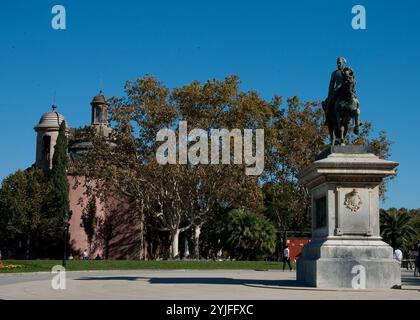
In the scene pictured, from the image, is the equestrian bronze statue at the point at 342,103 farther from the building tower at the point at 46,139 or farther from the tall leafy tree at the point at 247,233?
the building tower at the point at 46,139

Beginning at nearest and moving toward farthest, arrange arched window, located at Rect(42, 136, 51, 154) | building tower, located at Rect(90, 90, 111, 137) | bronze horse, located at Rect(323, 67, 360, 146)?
bronze horse, located at Rect(323, 67, 360, 146)
arched window, located at Rect(42, 136, 51, 154)
building tower, located at Rect(90, 90, 111, 137)

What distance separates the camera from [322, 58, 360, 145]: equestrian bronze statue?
70.7ft

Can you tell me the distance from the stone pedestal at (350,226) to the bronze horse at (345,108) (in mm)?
1078

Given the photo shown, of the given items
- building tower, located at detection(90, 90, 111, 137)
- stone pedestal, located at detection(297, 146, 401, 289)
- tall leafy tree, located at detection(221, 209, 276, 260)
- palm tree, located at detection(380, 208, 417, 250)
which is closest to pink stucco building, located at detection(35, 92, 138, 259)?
building tower, located at detection(90, 90, 111, 137)

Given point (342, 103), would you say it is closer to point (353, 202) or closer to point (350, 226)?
point (353, 202)

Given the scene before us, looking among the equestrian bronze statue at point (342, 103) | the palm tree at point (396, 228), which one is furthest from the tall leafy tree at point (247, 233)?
the equestrian bronze statue at point (342, 103)

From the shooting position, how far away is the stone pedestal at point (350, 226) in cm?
1956

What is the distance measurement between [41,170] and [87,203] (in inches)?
250

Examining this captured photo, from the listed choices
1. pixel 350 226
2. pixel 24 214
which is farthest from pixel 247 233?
pixel 350 226

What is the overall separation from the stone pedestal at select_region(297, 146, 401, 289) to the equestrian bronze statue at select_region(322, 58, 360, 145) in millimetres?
1142

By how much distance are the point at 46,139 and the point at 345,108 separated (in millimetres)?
63145

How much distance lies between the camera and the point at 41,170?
7119cm

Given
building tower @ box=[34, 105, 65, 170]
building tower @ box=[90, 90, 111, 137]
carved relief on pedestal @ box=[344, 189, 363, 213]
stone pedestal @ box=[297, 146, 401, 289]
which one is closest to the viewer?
stone pedestal @ box=[297, 146, 401, 289]

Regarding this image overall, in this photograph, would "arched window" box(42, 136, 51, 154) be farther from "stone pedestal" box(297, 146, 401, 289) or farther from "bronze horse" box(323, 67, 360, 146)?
"stone pedestal" box(297, 146, 401, 289)
